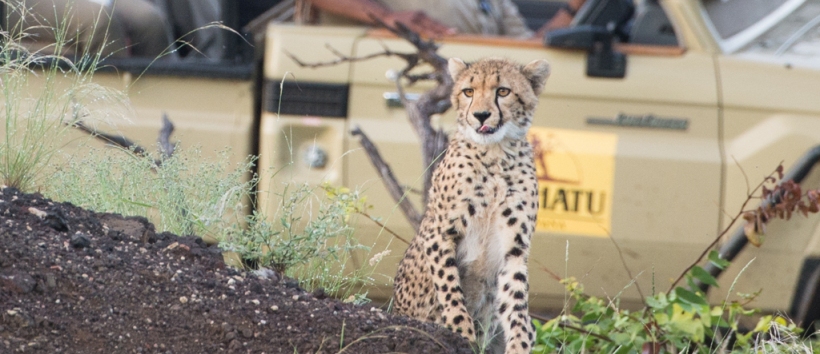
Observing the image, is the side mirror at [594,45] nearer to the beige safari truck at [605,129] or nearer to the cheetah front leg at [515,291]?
the beige safari truck at [605,129]

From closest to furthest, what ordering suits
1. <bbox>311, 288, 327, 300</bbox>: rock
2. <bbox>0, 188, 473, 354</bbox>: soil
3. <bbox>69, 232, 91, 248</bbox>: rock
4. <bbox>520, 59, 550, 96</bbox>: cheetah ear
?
<bbox>0, 188, 473, 354</bbox>: soil
<bbox>69, 232, 91, 248</bbox>: rock
<bbox>311, 288, 327, 300</bbox>: rock
<bbox>520, 59, 550, 96</bbox>: cheetah ear

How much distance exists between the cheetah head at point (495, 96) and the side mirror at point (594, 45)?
206 centimetres

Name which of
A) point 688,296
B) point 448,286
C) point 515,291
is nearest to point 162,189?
point 448,286

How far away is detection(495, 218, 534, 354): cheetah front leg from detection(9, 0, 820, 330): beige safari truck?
6.77 ft

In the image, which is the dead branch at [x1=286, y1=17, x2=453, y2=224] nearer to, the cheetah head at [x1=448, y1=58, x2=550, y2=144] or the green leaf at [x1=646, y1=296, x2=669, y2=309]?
the cheetah head at [x1=448, y1=58, x2=550, y2=144]

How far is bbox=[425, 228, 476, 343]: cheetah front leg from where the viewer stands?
2615 mm

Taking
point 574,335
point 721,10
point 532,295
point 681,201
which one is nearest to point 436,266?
point 574,335

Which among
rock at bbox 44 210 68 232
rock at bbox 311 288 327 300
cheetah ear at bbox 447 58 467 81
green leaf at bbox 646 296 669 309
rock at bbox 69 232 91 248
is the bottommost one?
green leaf at bbox 646 296 669 309

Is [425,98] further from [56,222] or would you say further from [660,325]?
[56,222]

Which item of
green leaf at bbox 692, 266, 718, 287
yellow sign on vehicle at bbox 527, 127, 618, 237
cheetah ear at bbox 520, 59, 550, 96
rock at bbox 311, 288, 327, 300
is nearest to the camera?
rock at bbox 311, 288, 327, 300

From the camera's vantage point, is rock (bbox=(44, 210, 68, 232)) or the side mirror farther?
the side mirror

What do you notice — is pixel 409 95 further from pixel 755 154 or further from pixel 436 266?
pixel 436 266

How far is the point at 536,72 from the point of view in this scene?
113 inches

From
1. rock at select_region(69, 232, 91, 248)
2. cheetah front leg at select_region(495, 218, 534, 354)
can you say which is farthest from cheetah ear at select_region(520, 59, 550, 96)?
rock at select_region(69, 232, 91, 248)
